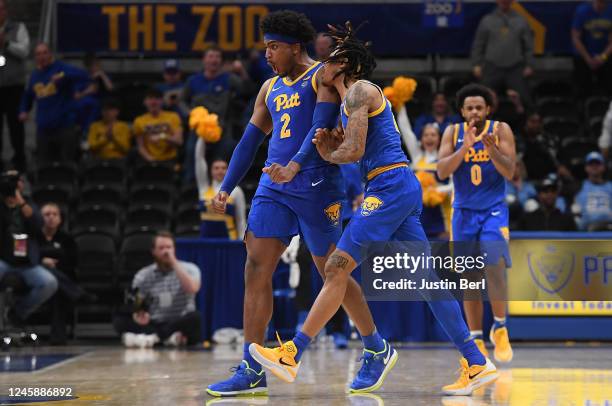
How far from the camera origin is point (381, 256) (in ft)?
26.0

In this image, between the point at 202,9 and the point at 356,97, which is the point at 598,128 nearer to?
the point at 202,9

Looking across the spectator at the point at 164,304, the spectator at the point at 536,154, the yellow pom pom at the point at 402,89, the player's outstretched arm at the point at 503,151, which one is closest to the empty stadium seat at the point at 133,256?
the spectator at the point at 164,304

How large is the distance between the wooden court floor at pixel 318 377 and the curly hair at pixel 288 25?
219cm

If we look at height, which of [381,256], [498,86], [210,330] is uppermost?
[498,86]

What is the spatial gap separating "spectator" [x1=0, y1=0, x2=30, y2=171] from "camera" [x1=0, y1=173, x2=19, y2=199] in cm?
405

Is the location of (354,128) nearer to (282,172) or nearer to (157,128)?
(282,172)

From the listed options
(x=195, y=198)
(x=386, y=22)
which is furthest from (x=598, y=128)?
(x=195, y=198)

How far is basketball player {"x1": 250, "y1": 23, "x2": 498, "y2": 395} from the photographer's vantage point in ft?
21.4

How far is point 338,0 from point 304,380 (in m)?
10.2

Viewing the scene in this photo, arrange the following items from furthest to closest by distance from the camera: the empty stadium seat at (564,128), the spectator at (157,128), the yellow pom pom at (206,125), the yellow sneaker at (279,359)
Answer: the empty stadium seat at (564,128), the spectator at (157,128), the yellow pom pom at (206,125), the yellow sneaker at (279,359)

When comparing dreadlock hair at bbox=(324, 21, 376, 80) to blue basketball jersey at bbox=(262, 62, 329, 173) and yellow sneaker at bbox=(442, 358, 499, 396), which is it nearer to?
blue basketball jersey at bbox=(262, 62, 329, 173)

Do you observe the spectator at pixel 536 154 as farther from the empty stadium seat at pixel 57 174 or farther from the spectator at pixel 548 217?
the empty stadium seat at pixel 57 174

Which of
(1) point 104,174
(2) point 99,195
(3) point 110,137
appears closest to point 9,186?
(2) point 99,195

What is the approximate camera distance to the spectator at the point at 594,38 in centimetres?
1545
